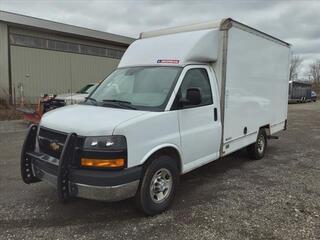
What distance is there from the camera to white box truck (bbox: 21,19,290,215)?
3.73m

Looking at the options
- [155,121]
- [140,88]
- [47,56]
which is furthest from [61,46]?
[155,121]

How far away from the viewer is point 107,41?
878 inches

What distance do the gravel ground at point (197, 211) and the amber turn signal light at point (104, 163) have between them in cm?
83

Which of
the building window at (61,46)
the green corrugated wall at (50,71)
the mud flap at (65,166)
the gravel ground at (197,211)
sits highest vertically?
the building window at (61,46)

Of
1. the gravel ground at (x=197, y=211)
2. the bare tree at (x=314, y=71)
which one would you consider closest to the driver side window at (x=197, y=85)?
the gravel ground at (x=197, y=211)

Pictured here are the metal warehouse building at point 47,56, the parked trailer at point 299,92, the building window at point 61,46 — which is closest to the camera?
the metal warehouse building at point 47,56

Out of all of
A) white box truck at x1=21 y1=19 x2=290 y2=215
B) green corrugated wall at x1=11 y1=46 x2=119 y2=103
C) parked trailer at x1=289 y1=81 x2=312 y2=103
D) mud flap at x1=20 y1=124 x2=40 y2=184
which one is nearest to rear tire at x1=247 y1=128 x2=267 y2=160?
white box truck at x1=21 y1=19 x2=290 y2=215

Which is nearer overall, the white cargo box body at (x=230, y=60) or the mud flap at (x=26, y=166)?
the mud flap at (x=26, y=166)

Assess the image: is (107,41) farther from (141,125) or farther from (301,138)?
(141,125)

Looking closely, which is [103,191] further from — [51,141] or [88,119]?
[51,141]

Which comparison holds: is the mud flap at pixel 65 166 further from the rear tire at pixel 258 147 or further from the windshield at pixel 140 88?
the rear tire at pixel 258 147

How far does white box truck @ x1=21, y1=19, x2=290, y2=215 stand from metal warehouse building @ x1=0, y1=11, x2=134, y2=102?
1376cm

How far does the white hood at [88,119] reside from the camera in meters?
3.72

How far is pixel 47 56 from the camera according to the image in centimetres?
1927
